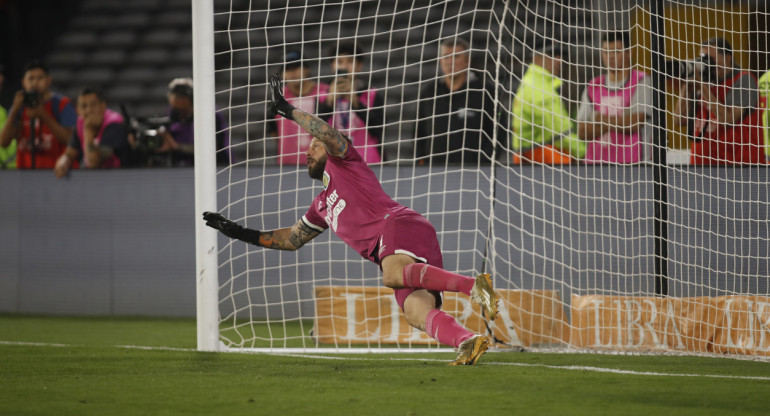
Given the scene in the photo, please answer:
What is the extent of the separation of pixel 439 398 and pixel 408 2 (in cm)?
910

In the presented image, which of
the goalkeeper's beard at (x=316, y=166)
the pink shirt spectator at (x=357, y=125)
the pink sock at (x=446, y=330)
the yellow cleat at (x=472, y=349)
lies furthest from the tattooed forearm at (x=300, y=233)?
the pink shirt spectator at (x=357, y=125)

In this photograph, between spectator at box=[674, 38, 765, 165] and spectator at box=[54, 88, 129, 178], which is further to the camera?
spectator at box=[54, 88, 129, 178]

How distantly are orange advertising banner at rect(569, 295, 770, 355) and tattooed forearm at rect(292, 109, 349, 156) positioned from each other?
2.26 m

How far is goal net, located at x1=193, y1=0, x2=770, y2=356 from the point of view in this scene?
710 cm

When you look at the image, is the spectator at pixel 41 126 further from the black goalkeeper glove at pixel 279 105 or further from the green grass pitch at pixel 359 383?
the black goalkeeper glove at pixel 279 105

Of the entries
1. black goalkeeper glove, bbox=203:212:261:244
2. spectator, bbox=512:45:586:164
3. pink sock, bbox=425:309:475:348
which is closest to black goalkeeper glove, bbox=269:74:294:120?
black goalkeeper glove, bbox=203:212:261:244

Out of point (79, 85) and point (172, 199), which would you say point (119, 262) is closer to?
point (172, 199)

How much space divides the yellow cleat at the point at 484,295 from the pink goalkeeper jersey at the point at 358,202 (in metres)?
0.87

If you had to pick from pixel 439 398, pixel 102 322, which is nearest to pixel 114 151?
pixel 102 322

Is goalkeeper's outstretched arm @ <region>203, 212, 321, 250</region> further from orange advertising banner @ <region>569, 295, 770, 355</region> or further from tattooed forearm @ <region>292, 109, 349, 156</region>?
orange advertising banner @ <region>569, 295, 770, 355</region>

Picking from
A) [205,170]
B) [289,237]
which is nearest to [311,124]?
[289,237]

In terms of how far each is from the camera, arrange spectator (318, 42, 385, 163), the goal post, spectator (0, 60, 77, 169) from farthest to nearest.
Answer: spectator (0, 60, 77, 169) < spectator (318, 42, 385, 163) < the goal post

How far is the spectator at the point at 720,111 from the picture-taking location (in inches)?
301

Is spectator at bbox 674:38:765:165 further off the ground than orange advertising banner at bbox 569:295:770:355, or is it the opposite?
spectator at bbox 674:38:765:165
